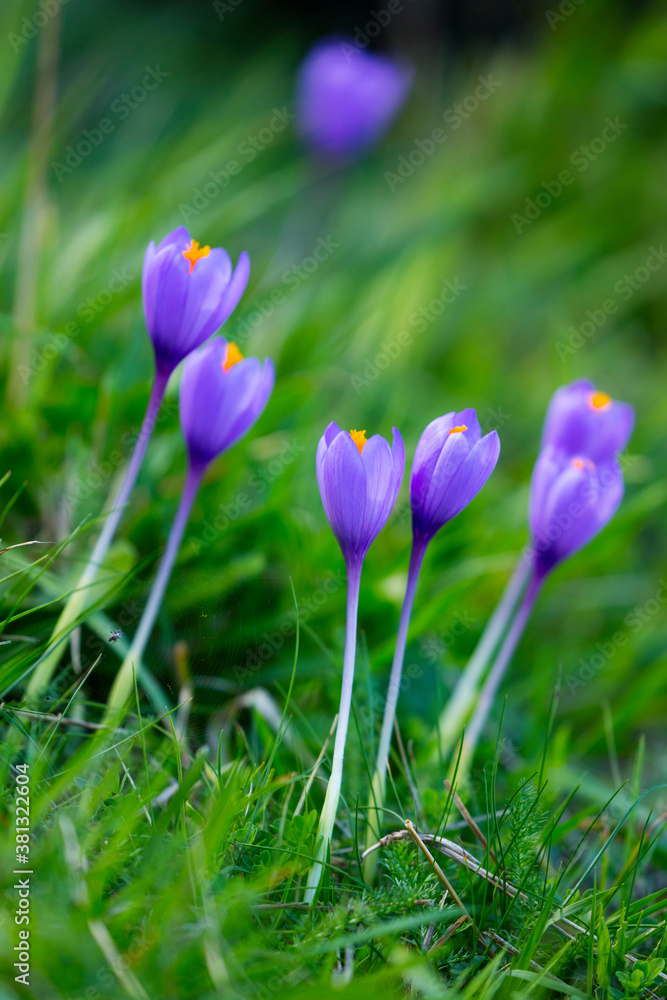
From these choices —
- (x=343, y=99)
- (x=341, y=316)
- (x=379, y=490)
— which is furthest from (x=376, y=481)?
(x=343, y=99)

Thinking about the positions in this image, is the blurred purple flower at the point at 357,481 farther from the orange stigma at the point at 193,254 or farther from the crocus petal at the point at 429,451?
the orange stigma at the point at 193,254

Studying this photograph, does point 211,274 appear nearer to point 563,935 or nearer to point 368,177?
point 563,935

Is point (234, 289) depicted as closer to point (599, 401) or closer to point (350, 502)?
point (350, 502)

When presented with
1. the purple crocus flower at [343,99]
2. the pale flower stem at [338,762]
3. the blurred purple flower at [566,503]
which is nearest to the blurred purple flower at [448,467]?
the pale flower stem at [338,762]

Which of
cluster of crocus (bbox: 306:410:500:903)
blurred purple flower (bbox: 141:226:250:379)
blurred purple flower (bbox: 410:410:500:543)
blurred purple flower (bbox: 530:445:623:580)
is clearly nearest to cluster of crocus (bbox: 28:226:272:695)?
blurred purple flower (bbox: 141:226:250:379)

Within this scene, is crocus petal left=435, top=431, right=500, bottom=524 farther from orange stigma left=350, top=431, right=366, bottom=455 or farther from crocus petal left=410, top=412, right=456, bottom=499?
orange stigma left=350, top=431, right=366, bottom=455

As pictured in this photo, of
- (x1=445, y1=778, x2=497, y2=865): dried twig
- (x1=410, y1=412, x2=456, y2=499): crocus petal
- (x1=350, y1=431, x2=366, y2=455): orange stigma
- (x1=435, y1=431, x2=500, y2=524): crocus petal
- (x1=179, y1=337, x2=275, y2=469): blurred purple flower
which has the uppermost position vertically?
(x1=179, y1=337, x2=275, y2=469): blurred purple flower

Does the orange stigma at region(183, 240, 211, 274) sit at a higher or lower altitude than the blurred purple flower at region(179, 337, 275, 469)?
higher
